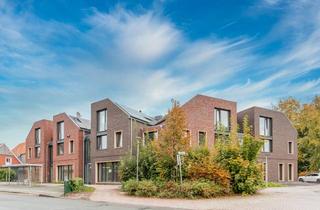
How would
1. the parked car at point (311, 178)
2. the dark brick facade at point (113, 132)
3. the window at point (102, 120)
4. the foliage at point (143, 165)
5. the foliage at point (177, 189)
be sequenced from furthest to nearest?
1. the parked car at point (311, 178)
2. the window at point (102, 120)
3. the dark brick facade at point (113, 132)
4. the foliage at point (143, 165)
5. the foliage at point (177, 189)

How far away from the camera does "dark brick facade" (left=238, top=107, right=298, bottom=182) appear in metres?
46.3

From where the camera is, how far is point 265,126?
48.0m

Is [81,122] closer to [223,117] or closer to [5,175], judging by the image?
[5,175]

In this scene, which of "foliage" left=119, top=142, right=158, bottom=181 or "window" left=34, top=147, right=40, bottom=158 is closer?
"foliage" left=119, top=142, right=158, bottom=181

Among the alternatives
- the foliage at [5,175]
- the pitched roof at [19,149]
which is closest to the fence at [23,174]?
the foliage at [5,175]

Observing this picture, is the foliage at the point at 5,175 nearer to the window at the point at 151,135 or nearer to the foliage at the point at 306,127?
the window at the point at 151,135

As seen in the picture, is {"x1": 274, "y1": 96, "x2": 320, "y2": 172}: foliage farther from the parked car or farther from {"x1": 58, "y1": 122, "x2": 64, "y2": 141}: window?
{"x1": 58, "y1": 122, "x2": 64, "y2": 141}: window

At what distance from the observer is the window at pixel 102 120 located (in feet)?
141

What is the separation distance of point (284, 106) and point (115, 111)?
3125 centimetres

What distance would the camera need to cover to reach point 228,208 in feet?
61.8

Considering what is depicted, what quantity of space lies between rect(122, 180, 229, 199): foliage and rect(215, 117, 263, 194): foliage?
3.71 ft

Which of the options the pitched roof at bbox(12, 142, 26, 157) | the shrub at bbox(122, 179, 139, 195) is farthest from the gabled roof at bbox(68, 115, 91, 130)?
the pitched roof at bbox(12, 142, 26, 157)

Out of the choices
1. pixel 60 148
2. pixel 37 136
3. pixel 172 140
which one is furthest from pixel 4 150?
pixel 172 140

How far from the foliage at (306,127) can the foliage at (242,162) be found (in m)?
29.2
